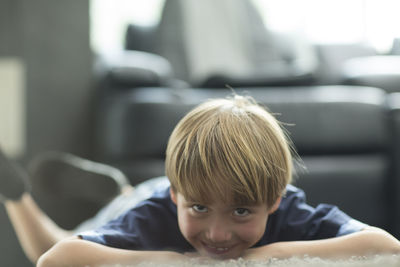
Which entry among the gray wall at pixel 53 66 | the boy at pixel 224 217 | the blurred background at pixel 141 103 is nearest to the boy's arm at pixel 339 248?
the boy at pixel 224 217

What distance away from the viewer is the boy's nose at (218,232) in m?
0.39

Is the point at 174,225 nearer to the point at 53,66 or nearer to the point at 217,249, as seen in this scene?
the point at 217,249

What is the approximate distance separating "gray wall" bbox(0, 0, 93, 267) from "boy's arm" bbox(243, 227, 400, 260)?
0.37 metres

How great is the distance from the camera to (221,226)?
0.39 m

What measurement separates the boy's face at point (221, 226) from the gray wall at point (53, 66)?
29 cm

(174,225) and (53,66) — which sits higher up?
(53,66)

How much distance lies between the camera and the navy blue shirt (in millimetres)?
426

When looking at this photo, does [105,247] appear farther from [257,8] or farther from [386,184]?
[257,8]

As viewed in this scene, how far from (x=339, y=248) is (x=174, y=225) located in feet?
0.65

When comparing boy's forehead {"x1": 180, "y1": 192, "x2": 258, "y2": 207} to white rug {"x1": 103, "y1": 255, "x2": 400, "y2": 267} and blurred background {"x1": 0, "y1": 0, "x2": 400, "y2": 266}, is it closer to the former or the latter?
white rug {"x1": 103, "y1": 255, "x2": 400, "y2": 267}

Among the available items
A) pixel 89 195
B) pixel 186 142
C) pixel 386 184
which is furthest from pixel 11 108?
pixel 386 184

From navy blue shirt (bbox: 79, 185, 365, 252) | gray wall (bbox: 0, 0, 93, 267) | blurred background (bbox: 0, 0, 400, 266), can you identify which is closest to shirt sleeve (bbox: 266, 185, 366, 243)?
navy blue shirt (bbox: 79, 185, 365, 252)

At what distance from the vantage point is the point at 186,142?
0.44m

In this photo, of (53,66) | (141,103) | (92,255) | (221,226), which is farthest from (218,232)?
(53,66)
